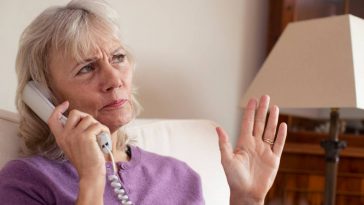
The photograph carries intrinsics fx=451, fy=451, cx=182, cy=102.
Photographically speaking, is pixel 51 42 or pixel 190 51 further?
pixel 190 51

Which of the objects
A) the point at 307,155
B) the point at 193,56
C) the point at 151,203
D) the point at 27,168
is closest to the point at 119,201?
the point at 151,203

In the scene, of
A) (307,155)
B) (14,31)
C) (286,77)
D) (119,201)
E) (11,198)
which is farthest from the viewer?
(307,155)

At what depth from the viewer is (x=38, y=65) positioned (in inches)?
43.6

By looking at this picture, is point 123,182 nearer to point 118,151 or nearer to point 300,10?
point 118,151

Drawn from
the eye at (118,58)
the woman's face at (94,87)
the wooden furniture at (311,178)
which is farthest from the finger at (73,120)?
the wooden furniture at (311,178)

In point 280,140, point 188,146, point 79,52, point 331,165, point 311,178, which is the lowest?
point 311,178

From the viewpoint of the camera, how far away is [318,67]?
1.51 m

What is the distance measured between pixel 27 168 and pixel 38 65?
0.25 m

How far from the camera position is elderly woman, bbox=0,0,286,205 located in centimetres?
104

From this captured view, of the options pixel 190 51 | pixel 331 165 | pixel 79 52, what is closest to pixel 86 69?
pixel 79 52

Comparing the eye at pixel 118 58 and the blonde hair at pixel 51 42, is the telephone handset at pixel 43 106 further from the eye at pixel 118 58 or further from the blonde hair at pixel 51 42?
the eye at pixel 118 58

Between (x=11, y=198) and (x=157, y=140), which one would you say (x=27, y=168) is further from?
(x=157, y=140)

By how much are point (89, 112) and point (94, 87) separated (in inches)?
2.4

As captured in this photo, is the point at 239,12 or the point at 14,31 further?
the point at 239,12
